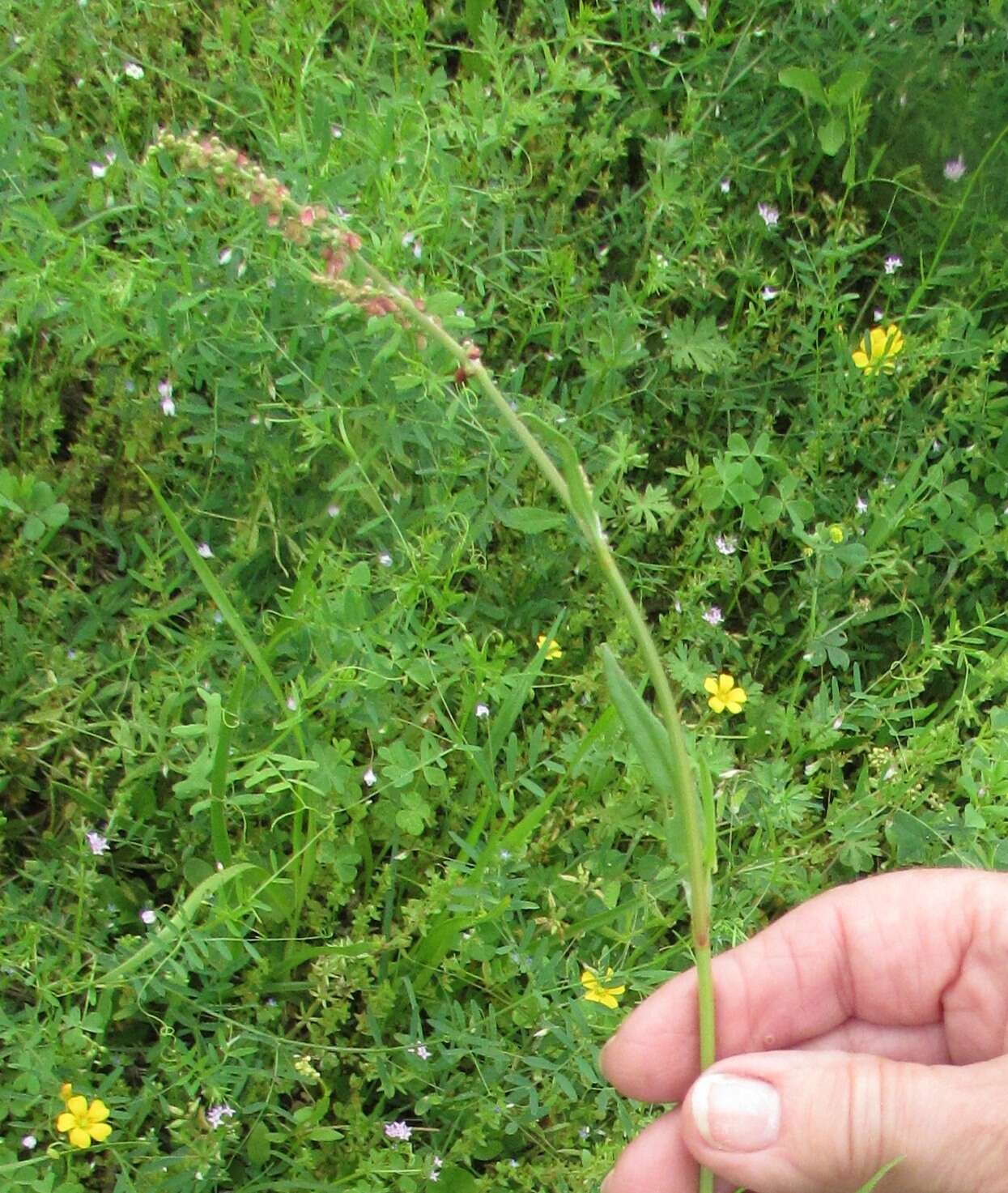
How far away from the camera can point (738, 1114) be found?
171 cm

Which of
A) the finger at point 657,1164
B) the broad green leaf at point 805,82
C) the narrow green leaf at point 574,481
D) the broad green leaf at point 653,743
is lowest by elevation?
the finger at point 657,1164

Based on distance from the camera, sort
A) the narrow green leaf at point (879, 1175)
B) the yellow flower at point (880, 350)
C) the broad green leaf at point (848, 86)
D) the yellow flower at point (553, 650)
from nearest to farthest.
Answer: the narrow green leaf at point (879, 1175) < the yellow flower at point (553, 650) < the yellow flower at point (880, 350) < the broad green leaf at point (848, 86)

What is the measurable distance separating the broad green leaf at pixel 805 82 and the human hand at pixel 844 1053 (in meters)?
2.02

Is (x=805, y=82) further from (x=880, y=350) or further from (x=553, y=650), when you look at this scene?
(x=553, y=650)

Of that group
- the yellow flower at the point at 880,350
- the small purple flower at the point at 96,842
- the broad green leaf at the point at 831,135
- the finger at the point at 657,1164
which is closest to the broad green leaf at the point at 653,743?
the finger at the point at 657,1164

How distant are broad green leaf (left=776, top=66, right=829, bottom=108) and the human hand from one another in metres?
2.02

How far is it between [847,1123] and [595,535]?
0.88 metres

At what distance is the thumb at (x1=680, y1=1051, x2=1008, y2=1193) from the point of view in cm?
156

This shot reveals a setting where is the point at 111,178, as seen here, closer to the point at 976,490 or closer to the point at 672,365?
the point at 672,365

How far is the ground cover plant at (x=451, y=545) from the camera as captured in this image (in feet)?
7.12

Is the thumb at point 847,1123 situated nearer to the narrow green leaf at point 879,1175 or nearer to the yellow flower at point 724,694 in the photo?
the narrow green leaf at point 879,1175

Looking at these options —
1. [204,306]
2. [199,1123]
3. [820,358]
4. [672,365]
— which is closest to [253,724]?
[199,1123]

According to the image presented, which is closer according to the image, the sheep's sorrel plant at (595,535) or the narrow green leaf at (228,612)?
the sheep's sorrel plant at (595,535)

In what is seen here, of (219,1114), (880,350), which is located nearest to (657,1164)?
(219,1114)
